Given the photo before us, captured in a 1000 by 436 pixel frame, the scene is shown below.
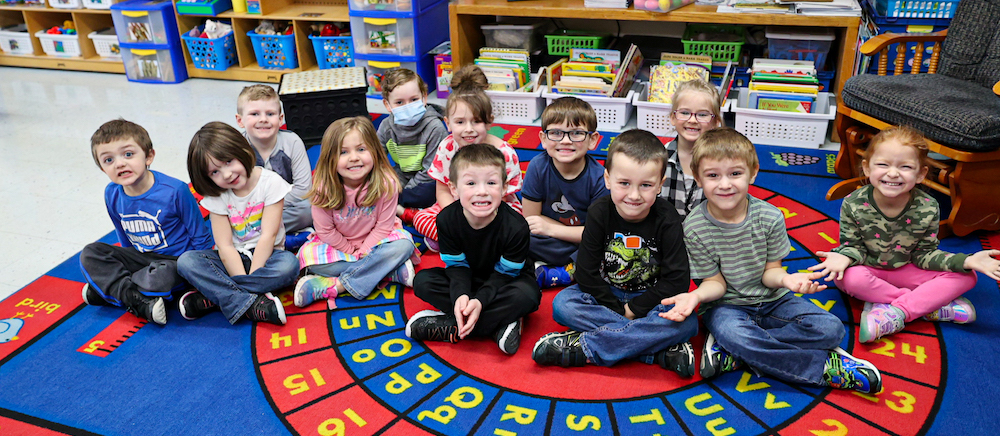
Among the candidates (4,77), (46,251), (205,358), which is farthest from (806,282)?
(4,77)

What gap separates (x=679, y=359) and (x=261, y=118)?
5.54 ft

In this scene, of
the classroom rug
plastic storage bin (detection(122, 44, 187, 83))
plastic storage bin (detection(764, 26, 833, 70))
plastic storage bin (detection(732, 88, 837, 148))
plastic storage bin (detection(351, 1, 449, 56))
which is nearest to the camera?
the classroom rug

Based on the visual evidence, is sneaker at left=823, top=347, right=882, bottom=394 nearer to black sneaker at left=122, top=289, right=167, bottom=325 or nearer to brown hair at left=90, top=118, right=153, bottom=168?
black sneaker at left=122, top=289, right=167, bottom=325

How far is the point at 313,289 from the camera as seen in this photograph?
231 cm

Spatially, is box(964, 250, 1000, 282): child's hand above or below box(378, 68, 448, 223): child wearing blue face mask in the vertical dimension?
below

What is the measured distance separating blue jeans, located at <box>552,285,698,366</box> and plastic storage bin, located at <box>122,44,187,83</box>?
13.0ft

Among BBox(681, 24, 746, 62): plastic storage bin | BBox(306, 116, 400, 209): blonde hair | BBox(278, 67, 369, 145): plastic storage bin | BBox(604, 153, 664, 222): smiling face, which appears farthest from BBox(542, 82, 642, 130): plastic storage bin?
BBox(604, 153, 664, 222): smiling face

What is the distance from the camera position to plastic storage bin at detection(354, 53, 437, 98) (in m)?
4.22

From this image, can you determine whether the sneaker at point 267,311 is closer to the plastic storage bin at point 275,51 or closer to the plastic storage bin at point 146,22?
the plastic storage bin at point 275,51

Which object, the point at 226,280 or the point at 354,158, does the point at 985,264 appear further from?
the point at 226,280

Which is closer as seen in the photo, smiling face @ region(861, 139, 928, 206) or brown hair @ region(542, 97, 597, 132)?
smiling face @ region(861, 139, 928, 206)

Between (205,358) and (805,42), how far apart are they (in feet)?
10.6

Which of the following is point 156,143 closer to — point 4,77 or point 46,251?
point 46,251

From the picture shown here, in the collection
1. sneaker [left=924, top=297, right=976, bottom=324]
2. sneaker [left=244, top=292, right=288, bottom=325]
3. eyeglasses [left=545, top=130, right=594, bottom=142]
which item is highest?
eyeglasses [left=545, top=130, right=594, bottom=142]
